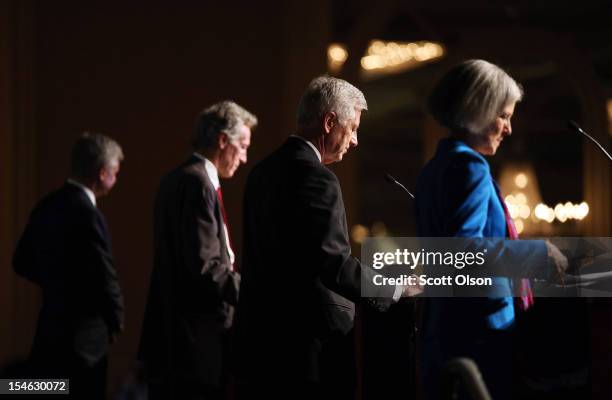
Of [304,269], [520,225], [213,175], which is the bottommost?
[304,269]

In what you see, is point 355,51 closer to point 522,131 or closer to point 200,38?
point 200,38

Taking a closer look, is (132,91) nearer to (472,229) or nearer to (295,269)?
(295,269)

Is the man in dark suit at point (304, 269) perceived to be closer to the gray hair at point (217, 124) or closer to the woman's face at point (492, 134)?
the woman's face at point (492, 134)

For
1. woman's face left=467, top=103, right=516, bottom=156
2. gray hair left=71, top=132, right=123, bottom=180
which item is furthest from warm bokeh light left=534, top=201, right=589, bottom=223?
woman's face left=467, top=103, right=516, bottom=156

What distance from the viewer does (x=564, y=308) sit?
90.3 inches

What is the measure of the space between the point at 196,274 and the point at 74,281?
72 centimetres

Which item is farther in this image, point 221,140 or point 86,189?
point 86,189

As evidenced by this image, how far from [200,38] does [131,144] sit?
2.48ft

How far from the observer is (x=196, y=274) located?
3.23 m

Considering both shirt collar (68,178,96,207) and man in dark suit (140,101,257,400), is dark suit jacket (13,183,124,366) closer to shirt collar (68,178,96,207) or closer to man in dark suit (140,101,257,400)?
shirt collar (68,178,96,207)

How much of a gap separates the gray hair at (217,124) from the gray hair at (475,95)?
4.11 feet

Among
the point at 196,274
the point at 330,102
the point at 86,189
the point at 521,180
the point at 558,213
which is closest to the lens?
the point at 330,102

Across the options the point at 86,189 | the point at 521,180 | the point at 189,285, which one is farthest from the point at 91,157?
the point at 521,180

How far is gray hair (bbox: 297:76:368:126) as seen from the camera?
2.56 metres
